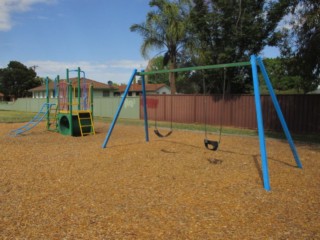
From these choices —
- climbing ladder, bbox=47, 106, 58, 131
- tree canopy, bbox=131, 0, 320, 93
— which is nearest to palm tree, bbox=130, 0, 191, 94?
tree canopy, bbox=131, 0, 320, 93

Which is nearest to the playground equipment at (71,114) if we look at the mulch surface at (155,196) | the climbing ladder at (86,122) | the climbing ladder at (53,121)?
the climbing ladder at (86,122)

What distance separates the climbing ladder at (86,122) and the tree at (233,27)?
8055 millimetres

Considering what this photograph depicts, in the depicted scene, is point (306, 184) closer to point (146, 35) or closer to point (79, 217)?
point (79, 217)

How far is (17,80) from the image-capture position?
65000mm

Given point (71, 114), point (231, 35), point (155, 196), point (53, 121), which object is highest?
point (231, 35)

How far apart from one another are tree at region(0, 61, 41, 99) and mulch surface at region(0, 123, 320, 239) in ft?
204

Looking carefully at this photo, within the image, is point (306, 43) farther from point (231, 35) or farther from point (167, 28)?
point (167, 28)

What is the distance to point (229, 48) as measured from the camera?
16500 millimetres

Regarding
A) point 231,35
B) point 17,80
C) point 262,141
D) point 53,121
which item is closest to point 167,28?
point 231,35

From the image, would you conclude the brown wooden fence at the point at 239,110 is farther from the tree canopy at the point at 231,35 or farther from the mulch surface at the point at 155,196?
the mulch surface at the point at 155,196

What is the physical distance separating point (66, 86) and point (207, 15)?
8.90m

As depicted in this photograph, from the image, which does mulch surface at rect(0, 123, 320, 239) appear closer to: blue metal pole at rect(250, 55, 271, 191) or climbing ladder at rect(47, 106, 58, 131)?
blue metal pole at rect(250, 55, 271, 191)

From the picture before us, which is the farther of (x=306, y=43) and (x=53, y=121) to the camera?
(x=53, y=121)

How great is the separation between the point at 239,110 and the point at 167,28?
8.30 m
